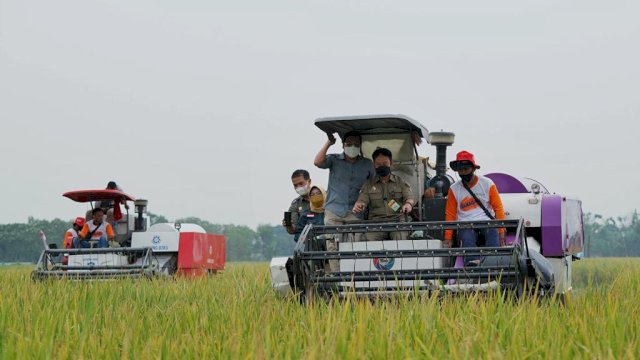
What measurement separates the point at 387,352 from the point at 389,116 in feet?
17.2

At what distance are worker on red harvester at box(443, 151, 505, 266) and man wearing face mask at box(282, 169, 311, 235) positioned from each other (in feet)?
9.71

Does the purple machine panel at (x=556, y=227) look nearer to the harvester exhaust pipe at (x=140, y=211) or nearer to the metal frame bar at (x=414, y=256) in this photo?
the metal frame bar at (x=414, y=256)

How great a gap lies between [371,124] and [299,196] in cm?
230

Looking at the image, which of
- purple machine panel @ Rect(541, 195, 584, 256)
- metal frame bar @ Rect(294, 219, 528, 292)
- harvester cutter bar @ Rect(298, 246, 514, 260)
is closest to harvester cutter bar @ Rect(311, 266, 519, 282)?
metal frame bar @ Rect(294, 219, 528, 292)

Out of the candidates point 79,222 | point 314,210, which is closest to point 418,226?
point 314,210

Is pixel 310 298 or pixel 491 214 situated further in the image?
pixel 491 214

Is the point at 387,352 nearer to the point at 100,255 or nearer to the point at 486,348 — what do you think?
the point at 486,348

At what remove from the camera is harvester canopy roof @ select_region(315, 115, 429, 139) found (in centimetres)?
947

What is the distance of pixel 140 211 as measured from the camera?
1670 cm

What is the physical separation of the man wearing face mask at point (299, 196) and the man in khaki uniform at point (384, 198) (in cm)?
213

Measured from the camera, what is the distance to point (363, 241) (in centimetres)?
949

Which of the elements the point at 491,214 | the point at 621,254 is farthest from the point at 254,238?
the point at 491,214

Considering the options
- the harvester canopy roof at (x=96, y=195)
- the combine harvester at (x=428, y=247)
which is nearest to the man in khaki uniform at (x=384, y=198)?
the combine harvester at (x=428, y=247)

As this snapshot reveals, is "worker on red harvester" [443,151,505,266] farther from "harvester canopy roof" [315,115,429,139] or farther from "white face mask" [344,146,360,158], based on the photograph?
"white face mask" [344,146,360,158]
